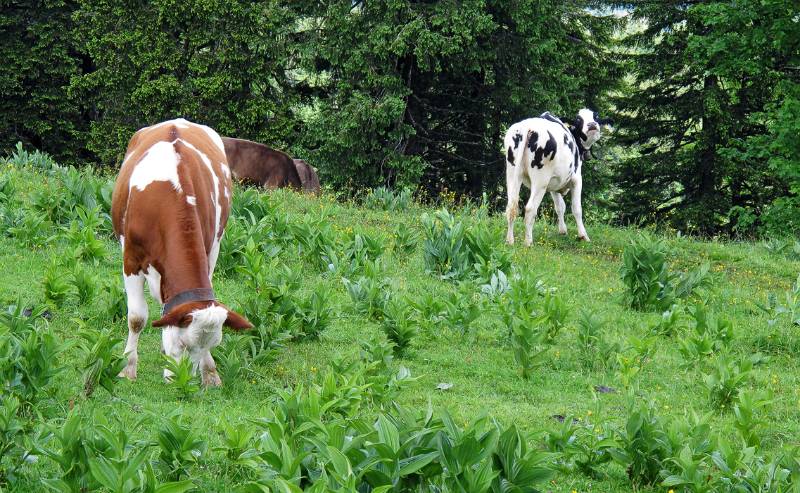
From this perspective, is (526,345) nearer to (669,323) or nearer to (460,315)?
(460,315)

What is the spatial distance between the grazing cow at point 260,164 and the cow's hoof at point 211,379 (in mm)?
14306

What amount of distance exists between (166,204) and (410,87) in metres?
20.4

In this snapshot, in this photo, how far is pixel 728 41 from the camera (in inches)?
824

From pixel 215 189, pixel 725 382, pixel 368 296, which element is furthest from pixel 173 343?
pixel 725 382

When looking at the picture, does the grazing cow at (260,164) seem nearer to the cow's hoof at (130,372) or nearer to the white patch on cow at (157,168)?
the white patch on cow at (157,168)

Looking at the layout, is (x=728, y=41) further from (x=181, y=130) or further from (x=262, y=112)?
(x=181, y=130)

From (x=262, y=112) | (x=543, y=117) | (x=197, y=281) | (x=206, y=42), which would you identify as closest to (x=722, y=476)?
(x=197, y=281)

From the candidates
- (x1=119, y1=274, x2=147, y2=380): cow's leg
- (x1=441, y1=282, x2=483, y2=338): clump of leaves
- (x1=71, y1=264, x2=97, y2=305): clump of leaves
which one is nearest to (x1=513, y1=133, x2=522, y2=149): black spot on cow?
(x1=441, y1=282, x2=483, y2=338): clump of leaves

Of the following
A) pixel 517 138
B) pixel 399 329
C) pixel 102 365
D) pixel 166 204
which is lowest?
pixel 399 329

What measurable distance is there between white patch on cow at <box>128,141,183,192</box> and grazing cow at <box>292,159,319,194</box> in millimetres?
14092

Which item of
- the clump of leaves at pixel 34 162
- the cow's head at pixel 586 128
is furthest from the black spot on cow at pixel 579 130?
the clump of leaves at pixel 34 162

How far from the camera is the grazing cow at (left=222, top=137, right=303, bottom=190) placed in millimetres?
20750

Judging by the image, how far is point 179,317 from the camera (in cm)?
596

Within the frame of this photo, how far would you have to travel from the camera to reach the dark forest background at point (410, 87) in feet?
80.4
